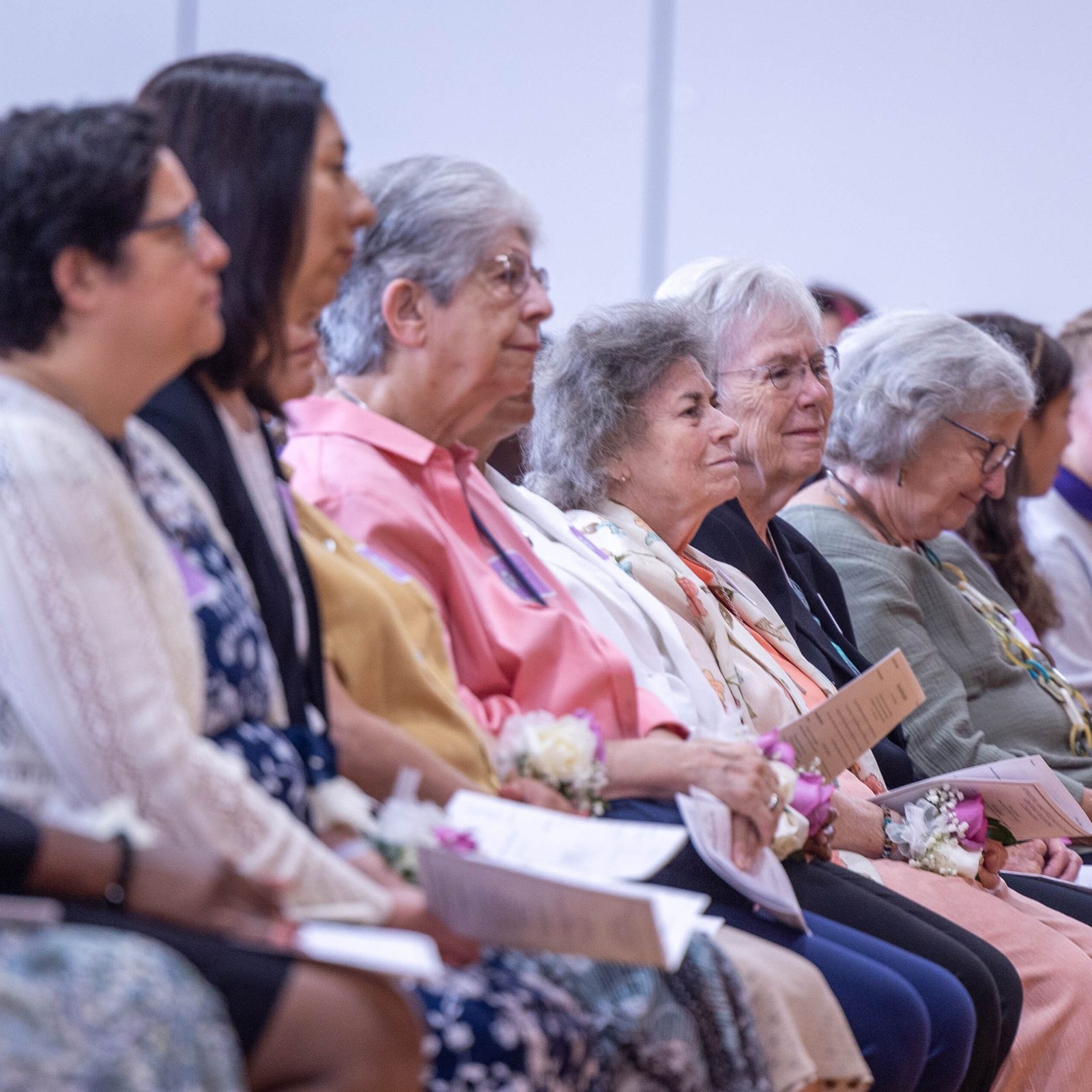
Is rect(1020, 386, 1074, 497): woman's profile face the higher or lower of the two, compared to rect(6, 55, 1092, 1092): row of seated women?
lower

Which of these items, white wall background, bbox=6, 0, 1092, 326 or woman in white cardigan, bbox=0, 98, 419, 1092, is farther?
white wall background, bbox=6, 0, 1092, 326

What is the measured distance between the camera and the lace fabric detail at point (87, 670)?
1.22m

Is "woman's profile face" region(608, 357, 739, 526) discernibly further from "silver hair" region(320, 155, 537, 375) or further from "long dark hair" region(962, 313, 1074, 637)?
"long dark hair" region(962, 313, 1074, 637)

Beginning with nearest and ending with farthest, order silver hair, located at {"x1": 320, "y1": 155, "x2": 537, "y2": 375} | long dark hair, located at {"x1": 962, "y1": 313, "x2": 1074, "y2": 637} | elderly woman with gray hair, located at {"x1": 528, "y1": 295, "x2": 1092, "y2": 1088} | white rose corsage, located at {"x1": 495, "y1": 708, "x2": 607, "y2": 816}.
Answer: white rose corsage, located at {"x1": 495, "y1": 708, "x2": 607, "y2": 816} < silver hair, located at {"x1": 320, "y1": 155, "x2": 537, "y2": 375} < elderly woman with gray hair, located at {"x1": 528, "y1": 295, "x2": 1092, "y2": 1088} < long dark hair, located at {"x1": 962, "y1": 313, "x2": 1074, "y2": 637}

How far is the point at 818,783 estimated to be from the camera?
2.29m

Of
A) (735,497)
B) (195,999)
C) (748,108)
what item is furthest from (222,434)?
(748,108)

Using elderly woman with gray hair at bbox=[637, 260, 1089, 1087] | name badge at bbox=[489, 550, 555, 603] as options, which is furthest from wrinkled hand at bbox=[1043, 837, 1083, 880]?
name badge at bbox=[489, 550, 555, 603]

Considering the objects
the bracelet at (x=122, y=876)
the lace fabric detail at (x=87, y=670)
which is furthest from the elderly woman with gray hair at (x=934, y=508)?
the bracelet at (x=122, y=876)

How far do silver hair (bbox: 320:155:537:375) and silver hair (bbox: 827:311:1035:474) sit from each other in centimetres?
154

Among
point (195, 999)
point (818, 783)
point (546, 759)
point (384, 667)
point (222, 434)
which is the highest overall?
point (222, 434)

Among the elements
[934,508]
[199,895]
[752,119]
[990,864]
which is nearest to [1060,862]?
[990,864]

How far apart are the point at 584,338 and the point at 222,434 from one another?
1338 mm

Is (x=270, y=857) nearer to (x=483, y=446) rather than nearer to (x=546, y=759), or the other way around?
(x=546, y=759)

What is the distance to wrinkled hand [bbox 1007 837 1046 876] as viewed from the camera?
3.04m
